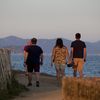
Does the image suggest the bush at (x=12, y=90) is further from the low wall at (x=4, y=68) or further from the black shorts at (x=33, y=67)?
the black shorts at (x=33, y=67)

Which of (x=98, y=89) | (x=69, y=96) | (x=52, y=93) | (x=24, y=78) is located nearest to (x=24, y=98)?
(x=52, y=93)

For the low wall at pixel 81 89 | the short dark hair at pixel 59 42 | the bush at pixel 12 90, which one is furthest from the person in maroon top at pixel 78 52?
the low wall at pixel 81 89

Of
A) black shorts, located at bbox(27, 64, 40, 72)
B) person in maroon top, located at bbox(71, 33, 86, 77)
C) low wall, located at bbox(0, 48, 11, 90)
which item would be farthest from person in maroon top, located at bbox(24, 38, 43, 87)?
low wall, located at bbox(0, 48, 11, 90)

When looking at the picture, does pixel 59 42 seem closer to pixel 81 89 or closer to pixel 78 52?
pixel 78 52

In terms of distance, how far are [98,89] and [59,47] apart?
7.22 metres

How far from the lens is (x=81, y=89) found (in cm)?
1433

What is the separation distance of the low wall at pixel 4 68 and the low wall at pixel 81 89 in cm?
303

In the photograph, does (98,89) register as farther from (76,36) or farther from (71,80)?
(76,36)

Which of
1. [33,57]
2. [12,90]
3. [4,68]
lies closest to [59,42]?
[33,57]

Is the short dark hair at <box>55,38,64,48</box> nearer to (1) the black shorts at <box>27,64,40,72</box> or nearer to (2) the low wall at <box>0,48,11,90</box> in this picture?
(1) the black shorts at <box>27,64,40,72</box>

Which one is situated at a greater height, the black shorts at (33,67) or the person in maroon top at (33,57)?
the person in maroon top at (33,57)

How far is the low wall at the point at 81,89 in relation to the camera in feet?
45.1

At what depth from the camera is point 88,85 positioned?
14016mm

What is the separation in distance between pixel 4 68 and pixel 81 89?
446 cm
